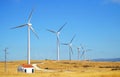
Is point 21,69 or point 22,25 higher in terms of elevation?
point 22,25

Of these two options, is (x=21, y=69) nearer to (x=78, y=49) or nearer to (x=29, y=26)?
(x=29, y=26)

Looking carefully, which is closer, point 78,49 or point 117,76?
point 117,76

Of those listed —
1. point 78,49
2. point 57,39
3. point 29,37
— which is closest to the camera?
point 29,37

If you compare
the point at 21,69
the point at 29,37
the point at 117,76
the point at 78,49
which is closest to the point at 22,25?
the point at 29,37

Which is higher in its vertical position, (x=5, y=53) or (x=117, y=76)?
(x=5, y=53)

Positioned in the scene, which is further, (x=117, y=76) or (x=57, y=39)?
(x=57, y=39)

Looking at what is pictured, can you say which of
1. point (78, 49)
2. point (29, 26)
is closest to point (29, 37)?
point (29, 26)

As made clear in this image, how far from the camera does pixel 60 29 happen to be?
12019 cm

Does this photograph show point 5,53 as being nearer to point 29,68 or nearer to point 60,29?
point 29,68

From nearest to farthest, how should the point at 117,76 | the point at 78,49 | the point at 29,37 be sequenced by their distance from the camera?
the point at 117,76, the point at 29,37, the point at 78,49

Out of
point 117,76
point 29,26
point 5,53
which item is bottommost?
point 117,76

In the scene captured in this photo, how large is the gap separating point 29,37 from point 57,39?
129 ft

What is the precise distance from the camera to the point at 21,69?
88875mm

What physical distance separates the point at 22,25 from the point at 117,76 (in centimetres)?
4565
